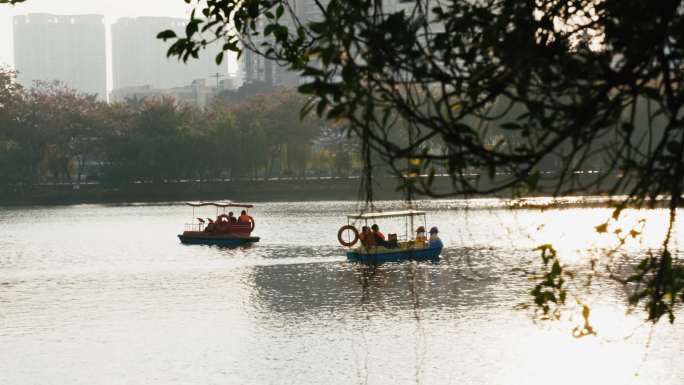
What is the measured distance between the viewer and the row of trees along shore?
91250 millimetres

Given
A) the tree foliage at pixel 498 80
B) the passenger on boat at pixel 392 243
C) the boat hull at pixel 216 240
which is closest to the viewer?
the tree foliage at pixel 498 80

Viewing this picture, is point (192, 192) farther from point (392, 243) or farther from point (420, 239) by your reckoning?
point (392, 243)

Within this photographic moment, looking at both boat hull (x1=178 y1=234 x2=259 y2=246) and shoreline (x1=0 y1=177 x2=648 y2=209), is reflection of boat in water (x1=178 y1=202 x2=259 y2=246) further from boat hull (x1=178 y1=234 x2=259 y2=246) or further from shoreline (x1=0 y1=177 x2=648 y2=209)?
shoreline (x1=0 y1=177 x2=648 y2=209)

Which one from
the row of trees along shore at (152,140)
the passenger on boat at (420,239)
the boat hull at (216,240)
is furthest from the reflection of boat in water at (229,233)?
the row of trees along shore at (152,140)

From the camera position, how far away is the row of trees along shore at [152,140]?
299ft

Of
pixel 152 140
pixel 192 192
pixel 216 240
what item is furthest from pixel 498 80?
pixel 192 192

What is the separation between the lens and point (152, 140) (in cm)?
9138

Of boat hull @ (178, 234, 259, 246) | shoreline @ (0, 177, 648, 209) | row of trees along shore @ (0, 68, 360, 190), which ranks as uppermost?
row of trees along shore @ (0, 68, 360, 190)

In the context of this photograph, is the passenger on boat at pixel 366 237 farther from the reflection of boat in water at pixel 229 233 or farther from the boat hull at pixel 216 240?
the reflection of boat in water at pixel 229 233

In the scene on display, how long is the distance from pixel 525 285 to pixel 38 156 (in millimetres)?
64059

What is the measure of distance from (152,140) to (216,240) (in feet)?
130

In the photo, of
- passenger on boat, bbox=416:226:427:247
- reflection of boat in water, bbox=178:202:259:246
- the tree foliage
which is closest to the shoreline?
reflection of boat in water, bbox=178:202:259:246

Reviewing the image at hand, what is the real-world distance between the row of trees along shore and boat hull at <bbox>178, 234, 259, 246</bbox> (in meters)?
36.3

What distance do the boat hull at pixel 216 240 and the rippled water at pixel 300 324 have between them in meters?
1.30
